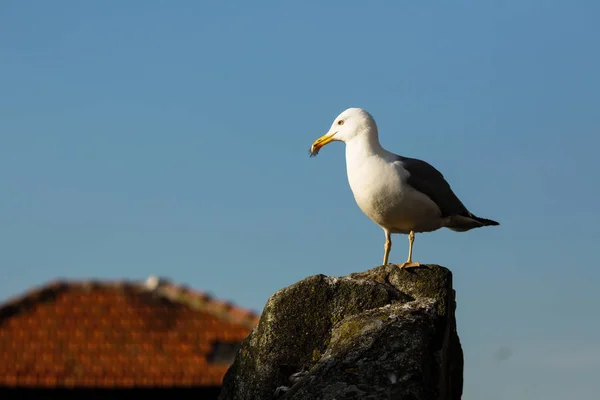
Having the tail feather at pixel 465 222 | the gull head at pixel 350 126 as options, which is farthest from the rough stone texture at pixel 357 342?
the tail feather at pixel 465 222

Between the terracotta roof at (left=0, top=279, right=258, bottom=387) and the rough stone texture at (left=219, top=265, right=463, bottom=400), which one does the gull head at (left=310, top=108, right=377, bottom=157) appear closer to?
the rough stone texture at (left=219, top=265, right=463, bottom=400)

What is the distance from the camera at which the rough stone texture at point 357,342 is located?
5184mm

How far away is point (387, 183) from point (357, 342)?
209 cm

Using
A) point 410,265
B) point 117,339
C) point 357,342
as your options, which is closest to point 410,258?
point 410,265

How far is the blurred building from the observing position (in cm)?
1328

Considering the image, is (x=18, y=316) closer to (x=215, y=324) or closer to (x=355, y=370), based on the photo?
(x=215, y=324)

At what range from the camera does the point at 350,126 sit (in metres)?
7.66

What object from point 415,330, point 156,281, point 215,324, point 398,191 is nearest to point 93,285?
point 156,281

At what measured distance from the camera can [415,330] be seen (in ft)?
18.1

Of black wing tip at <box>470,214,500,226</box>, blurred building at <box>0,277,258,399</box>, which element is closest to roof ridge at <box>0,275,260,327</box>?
blurred building at <box>0,277,258,399</box>

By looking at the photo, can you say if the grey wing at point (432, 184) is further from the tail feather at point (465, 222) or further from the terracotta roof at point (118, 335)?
the terracotta roof at point (118, 335)

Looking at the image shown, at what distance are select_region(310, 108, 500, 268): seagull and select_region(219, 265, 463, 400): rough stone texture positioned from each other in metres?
0.82

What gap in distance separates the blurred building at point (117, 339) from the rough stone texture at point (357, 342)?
7.30 meters

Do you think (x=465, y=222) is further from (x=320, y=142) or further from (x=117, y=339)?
(x=117, y=339)
